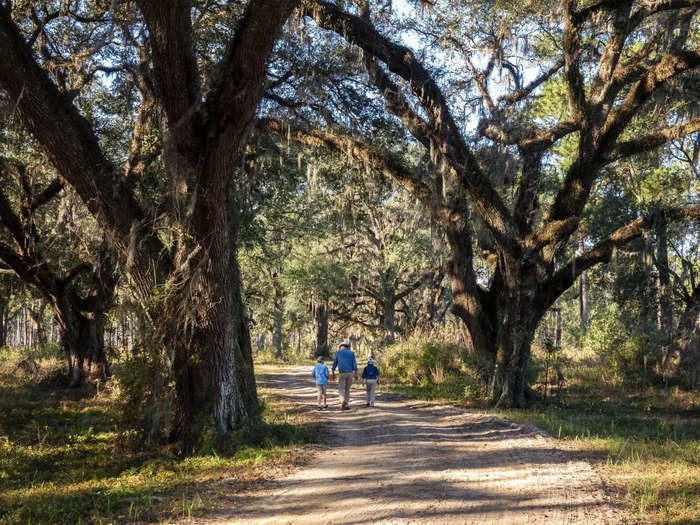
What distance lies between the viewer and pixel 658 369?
57.1 ft

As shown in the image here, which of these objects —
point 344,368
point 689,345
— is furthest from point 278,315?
point 689,345

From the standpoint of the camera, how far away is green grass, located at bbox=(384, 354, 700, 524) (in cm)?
601

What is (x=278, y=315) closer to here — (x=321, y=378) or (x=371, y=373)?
(x=321, y=378)

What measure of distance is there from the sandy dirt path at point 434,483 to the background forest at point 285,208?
1.93 feet

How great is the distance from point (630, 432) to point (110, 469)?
8.54 m

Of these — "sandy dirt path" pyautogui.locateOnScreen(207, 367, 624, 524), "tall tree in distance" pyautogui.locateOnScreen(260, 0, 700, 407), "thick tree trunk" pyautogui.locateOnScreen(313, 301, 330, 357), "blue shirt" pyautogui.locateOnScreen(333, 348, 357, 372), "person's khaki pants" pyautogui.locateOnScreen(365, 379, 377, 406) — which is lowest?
"sandy dirt path" pyautogui.locateOnScreen(207, 367, 624, 524)

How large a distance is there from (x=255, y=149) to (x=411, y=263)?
1786 centimetres

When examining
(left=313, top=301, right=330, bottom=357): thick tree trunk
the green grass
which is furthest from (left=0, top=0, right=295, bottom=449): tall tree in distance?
(left=313, top=301, right=330, bottom=357): thick tree trunk

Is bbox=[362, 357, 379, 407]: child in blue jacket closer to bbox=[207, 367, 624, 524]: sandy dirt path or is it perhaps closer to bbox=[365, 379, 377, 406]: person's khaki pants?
bbox=[365, 379, 377, 406]: person's khaki pants

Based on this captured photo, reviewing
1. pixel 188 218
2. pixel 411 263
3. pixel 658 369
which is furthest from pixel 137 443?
pixel 411 263

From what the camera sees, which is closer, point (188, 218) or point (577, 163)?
point (188, 218)

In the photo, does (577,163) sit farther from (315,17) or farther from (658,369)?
(658,369)

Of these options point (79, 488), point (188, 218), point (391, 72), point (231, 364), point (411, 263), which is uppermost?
point (391, 72)

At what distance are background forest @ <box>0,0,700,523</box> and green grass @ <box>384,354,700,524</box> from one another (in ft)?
0.23
